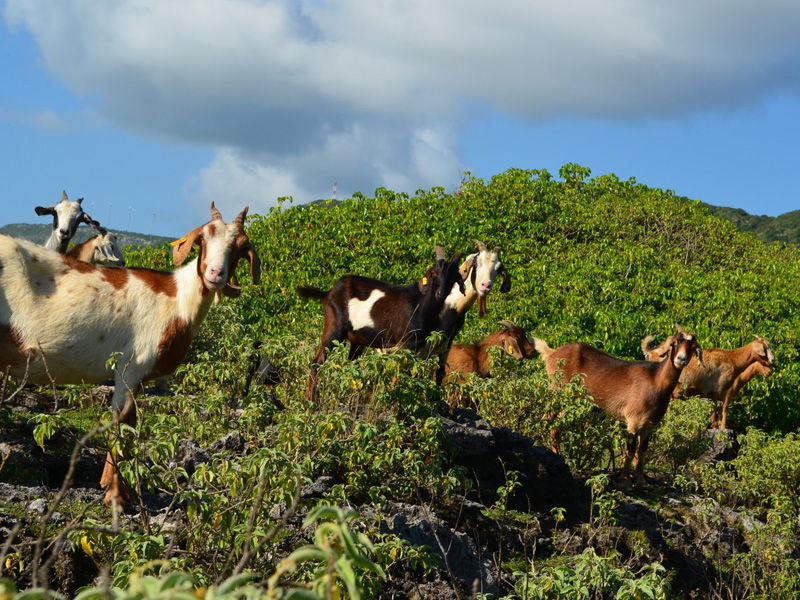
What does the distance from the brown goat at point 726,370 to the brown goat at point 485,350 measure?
3872 mm

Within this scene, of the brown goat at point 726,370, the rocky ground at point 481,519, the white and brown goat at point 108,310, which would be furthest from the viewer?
the brown goat at point 726,370

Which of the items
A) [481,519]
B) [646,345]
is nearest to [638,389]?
[481,519]

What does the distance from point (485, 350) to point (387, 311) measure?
426 centimetres

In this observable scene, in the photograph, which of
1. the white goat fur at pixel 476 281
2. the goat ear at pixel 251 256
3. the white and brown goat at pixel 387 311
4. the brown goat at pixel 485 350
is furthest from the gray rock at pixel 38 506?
the brown goat at pixel 485 350

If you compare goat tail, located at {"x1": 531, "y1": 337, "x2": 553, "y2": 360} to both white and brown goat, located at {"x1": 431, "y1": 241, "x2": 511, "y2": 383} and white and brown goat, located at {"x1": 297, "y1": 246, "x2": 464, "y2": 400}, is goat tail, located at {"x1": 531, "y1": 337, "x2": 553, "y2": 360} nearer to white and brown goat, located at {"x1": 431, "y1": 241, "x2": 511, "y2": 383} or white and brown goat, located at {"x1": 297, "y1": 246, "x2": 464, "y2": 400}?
white and brown goat, located at {"x1": 431, "y1": 241, "x2": 511, "y2": 383}

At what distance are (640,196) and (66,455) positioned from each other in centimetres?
2092

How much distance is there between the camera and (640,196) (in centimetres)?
2555

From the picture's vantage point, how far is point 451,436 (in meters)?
8.09

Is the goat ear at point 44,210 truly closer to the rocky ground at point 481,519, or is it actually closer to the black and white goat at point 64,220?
the black and white goat at point 64,220

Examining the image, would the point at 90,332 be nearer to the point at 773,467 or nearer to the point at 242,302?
the point at 773,467

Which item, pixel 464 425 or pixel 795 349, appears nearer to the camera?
pixel 464 425

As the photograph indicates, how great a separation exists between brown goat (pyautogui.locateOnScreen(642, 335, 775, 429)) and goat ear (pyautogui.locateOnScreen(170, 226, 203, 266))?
12.0m

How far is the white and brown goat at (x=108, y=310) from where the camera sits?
246 inches

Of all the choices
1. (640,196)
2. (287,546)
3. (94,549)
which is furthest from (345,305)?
(640,196)
